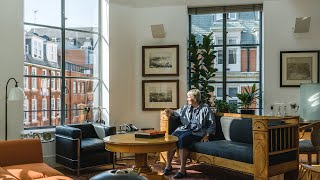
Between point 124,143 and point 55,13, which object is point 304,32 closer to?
point 124,143

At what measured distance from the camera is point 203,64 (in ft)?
21.6

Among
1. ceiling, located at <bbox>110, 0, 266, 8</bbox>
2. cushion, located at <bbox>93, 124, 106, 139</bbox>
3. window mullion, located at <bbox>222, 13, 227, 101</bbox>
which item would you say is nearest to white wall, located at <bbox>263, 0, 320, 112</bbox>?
ceiling, located at <bbox>110, 0, 266, 8</bbox>

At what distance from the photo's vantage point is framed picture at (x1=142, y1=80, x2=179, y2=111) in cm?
668

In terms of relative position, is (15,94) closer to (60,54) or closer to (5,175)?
(60,54)

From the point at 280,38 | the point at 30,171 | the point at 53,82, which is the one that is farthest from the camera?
the point at 280,38

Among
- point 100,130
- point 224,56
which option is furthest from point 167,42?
point 100,130

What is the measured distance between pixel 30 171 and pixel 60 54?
311 cm

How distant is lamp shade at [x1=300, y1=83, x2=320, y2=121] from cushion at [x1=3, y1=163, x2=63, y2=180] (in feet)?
14.1

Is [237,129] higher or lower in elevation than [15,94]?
lower

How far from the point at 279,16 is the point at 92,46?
359 centimetres

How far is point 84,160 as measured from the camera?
5129 mm

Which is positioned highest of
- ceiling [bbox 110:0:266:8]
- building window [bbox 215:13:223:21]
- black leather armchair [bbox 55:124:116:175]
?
ceiling [bbox 110:0:266:8]

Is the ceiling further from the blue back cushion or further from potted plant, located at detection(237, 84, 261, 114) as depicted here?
the blue back cushion

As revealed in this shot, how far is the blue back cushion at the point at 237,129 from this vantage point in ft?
16.2
